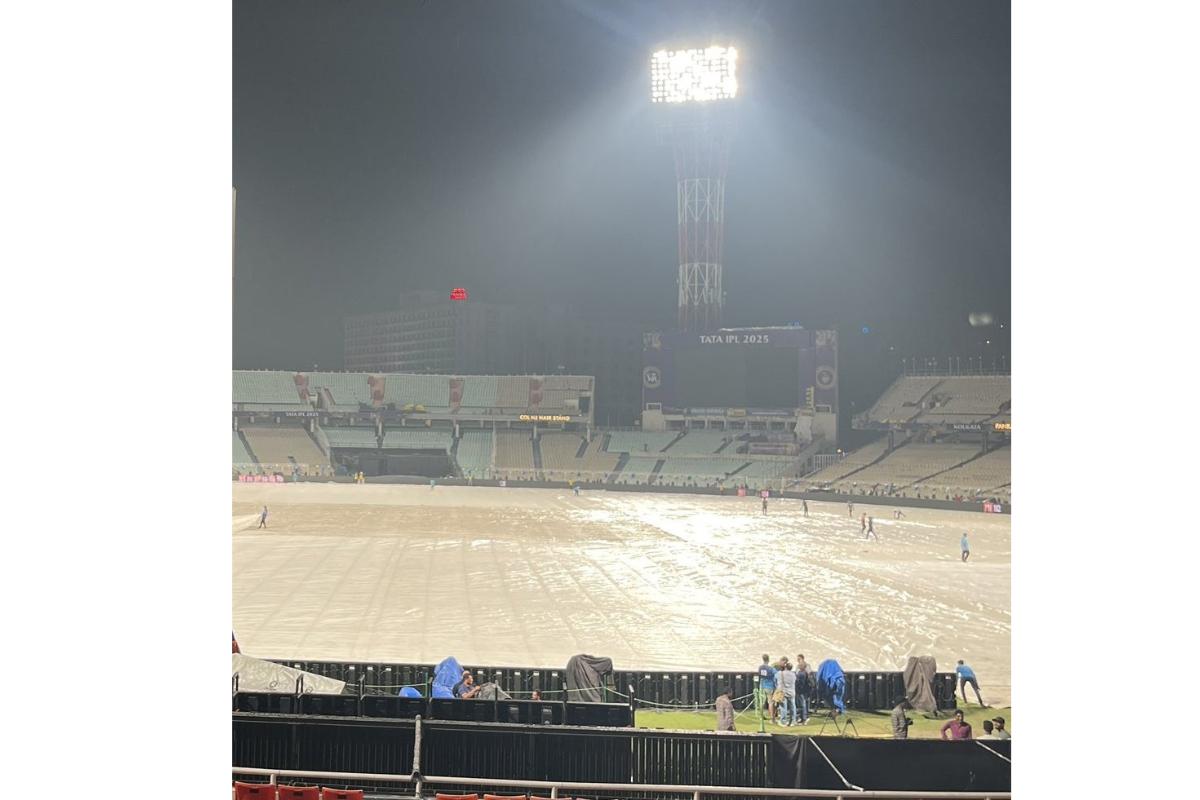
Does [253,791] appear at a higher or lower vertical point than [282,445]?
higher

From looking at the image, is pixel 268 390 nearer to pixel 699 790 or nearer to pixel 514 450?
pixel 514 450

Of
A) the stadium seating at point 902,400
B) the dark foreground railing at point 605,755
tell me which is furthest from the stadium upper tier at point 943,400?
the dark foreground railing at point 605,755

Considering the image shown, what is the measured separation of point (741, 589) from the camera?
18.2 metres

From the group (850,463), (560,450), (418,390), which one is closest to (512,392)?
(418,390)

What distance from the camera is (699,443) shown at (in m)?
55.5

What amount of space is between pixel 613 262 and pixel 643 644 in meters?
58.5

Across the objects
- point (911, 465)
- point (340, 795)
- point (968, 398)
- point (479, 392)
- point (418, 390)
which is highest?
point (418, 390)

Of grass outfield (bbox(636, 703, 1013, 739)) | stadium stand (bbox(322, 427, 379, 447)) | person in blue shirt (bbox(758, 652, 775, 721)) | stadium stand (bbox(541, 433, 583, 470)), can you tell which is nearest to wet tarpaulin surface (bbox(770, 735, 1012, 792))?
grass outfield (bbox(636, 703, 1013, 739))

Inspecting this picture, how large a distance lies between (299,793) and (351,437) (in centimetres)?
5659

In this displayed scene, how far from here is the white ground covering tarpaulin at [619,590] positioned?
13062 mm

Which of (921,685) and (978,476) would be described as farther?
(978,476)

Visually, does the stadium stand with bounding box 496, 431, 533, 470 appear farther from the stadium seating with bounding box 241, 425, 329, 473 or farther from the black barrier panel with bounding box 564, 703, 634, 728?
the black barrier panel with bounding box 564, 703, 634, 728
